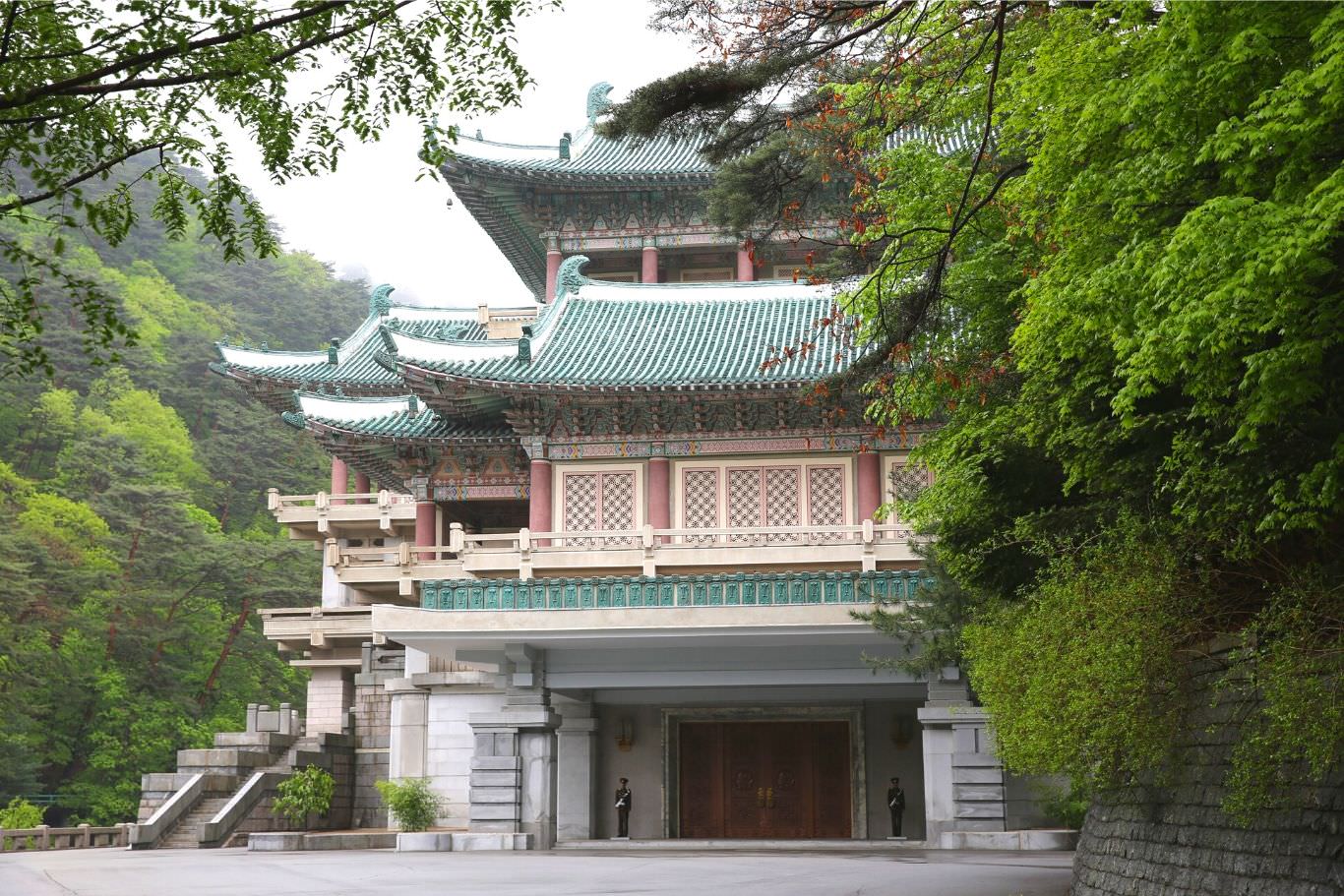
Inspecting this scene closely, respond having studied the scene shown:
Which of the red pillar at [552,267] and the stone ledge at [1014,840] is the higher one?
the red pillar at [552,267]

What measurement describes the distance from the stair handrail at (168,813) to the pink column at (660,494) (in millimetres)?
11655

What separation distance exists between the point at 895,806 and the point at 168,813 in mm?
14769

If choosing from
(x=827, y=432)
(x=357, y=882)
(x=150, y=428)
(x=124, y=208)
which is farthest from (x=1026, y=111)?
(x=150, y=428)

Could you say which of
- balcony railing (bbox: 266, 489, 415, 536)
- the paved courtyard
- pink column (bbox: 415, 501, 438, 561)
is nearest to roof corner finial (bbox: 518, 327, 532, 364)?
pink column (bbox: 415, 501, 438, 561)

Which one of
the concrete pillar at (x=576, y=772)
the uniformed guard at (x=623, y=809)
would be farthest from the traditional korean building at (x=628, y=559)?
the uniformed guard at (x=623, y=809)

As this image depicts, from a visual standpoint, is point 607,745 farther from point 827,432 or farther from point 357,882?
point 357,882

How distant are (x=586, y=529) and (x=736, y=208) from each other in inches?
587

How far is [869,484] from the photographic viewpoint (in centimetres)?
2698

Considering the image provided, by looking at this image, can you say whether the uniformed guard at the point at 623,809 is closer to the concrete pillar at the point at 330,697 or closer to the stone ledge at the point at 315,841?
the stone ledge at the point at 315,841

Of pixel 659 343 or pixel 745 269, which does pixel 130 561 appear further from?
pixel 659 343

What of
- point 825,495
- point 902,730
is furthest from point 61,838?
point 902,730

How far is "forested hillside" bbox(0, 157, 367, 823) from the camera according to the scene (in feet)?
142

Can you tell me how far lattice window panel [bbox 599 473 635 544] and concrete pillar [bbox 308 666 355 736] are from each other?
11037 millimetres

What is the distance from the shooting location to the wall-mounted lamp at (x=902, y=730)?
86.0 ft
